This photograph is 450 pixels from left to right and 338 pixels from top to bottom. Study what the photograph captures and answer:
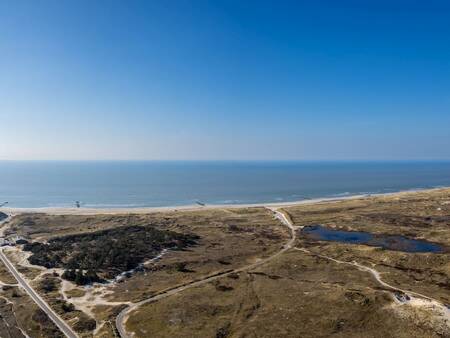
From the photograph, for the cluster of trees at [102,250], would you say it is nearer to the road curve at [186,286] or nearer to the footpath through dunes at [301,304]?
the road curve at [186,286]

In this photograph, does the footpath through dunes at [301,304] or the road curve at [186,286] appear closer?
the footpath through dunes at [301,304]

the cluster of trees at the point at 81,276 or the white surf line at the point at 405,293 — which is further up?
the white surf line at the point at 405,293

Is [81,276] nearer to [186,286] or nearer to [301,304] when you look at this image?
[186,286]

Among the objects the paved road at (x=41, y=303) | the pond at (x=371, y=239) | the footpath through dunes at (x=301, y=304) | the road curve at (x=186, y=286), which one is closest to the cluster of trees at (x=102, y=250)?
the paved road at (x=41, y=303)

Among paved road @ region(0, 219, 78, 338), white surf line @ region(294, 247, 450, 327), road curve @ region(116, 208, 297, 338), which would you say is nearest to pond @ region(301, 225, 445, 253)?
road curve @ region(116, 208, 297, 338)

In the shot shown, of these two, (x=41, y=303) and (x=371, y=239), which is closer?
(x=41, y=303)

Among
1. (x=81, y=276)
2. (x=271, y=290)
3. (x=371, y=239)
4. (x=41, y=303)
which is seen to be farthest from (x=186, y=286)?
(x=371, y=239)

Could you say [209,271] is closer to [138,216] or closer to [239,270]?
[239,270]

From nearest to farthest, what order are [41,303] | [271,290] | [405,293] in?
[405,293], [41,303], [271,290]
